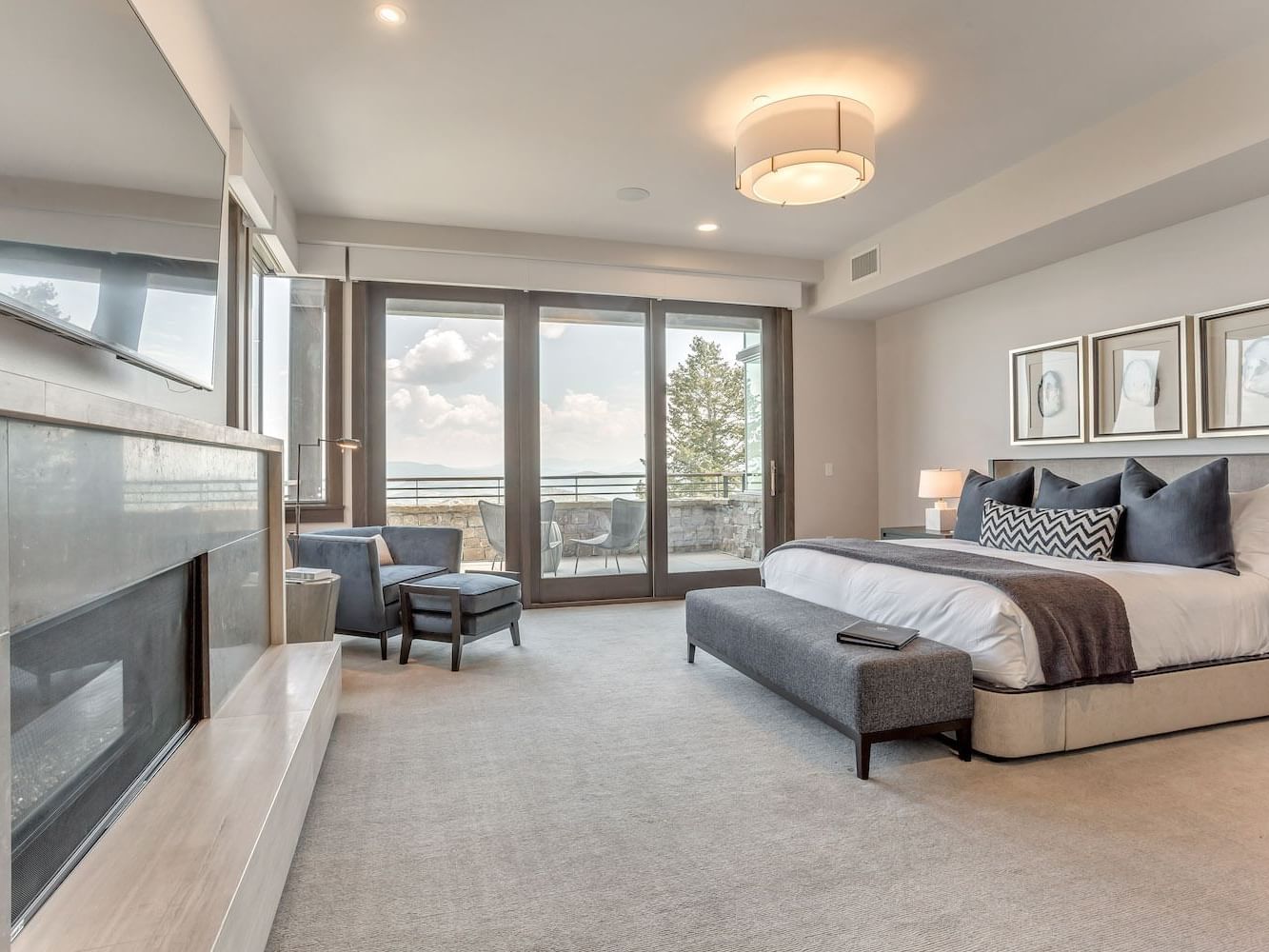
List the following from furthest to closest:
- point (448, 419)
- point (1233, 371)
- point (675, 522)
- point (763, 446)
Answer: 1. point (763, 446)
2. point (675, 522)
3. point (448, 419)
4. point (1233, 371)

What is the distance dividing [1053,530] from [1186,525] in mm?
575

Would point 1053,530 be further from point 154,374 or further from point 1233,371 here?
point 154,374

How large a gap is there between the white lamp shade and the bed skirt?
89.3 inches

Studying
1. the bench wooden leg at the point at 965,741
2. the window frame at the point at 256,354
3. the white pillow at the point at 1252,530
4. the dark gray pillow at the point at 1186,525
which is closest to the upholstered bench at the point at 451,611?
the window frame at the point at 256,354

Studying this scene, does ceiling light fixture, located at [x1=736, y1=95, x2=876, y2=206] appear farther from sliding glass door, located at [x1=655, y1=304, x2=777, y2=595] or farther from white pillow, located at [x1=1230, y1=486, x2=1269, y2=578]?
sliding glass door, located at [x1=655, y1=304, x2=777, y2=595]

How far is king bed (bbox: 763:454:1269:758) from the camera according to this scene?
2512 millimetres

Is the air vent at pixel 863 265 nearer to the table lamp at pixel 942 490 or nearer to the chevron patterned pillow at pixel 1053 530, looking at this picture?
the table lamp at pixel 942 490

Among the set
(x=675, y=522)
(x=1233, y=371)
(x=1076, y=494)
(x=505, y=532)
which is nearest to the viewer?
(x=1233, y=371)

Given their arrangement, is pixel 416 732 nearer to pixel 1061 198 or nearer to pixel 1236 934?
pixel 1236 934

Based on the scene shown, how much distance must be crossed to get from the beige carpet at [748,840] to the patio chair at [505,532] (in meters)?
2.36

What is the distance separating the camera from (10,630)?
3.27 ft

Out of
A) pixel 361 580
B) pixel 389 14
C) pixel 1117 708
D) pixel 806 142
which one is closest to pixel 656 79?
pixel 806 142

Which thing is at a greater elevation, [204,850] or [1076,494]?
[1076,494]

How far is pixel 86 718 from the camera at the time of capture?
4.80 feet
